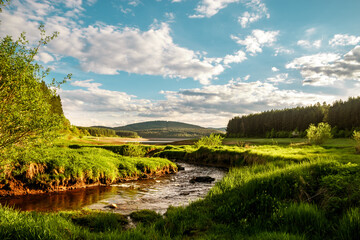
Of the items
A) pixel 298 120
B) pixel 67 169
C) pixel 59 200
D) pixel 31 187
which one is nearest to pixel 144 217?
pixel 59 200

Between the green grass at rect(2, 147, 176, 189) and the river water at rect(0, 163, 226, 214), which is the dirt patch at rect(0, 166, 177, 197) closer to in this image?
the green grass at rect(2, 147, 176, 189)

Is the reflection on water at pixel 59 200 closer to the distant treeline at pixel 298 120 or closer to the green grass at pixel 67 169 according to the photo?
the green grass at pixel 67 169

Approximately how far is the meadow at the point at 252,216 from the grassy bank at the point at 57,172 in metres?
7.57

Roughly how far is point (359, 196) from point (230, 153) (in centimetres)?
3136

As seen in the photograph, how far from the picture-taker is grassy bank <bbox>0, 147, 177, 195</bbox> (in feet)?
49.1

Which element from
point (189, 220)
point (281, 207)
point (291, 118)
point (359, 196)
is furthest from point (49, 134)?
point (291, 118)

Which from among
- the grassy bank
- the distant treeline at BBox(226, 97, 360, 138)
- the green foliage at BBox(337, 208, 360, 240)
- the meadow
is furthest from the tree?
the distant treeline at BBox(226, 97, 360, 138)

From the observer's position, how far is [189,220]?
9016mm

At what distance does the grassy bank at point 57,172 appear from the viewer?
49.1ft

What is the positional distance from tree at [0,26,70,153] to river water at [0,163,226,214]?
382 cm

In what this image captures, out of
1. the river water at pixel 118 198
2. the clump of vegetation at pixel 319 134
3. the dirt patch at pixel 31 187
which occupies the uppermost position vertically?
the clump of vegetation at pixel 319 134

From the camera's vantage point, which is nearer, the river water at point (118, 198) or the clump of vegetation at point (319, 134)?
the river water at point (118, 198)

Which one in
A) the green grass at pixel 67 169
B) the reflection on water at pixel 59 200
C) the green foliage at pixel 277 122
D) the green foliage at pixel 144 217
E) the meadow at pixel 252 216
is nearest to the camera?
the meadow at pixel 252 216

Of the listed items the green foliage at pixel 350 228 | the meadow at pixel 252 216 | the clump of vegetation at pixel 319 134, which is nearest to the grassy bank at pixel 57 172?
the meadow at pixel 252 216
